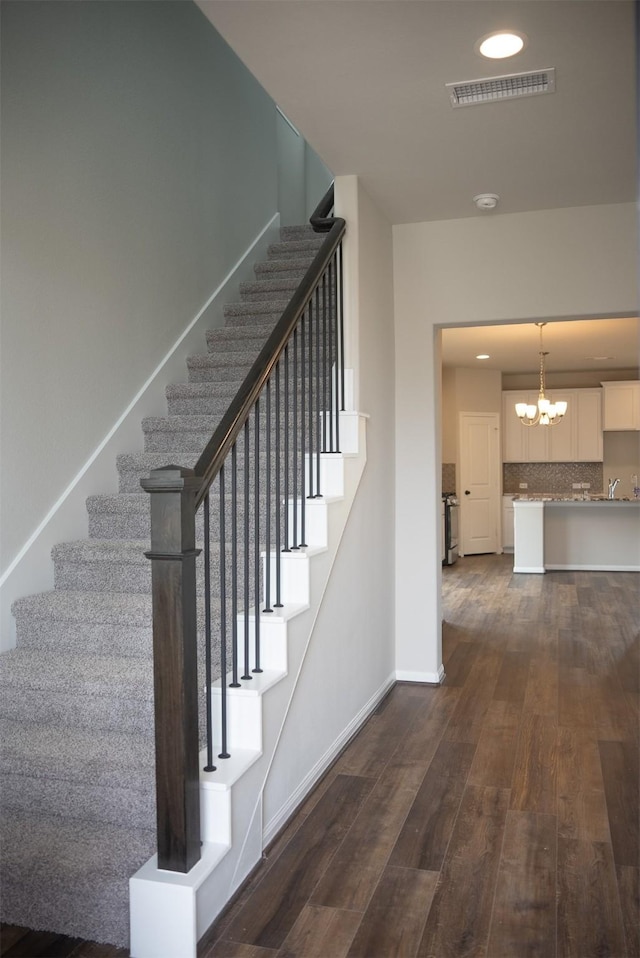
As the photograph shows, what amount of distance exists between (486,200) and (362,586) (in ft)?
7.41

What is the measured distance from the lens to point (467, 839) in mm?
2811

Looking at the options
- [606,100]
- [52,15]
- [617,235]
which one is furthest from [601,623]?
[52,15]

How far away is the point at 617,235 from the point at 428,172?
1.29m

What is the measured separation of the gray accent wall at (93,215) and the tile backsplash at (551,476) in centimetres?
789

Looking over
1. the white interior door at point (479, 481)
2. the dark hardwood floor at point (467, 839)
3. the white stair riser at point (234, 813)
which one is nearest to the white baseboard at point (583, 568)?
the white interior door at point (479, 481)

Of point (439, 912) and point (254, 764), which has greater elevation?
point (254, 764)

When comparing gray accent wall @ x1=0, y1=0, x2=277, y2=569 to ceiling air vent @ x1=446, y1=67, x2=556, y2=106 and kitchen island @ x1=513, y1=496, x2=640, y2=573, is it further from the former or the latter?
kitchen island @ x1=513, y1=496, x2=640, y2=573

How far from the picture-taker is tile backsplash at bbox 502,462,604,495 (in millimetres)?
11914

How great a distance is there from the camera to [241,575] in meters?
3.24

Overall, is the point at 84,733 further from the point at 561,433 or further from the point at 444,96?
the point at 561,433

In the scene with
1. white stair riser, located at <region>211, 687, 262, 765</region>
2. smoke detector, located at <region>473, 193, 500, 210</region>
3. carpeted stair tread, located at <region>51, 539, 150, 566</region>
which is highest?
smoke detector, located at <region>473, 193, 500, 210</region>

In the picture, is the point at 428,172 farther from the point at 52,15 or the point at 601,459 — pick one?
the point at 601,459

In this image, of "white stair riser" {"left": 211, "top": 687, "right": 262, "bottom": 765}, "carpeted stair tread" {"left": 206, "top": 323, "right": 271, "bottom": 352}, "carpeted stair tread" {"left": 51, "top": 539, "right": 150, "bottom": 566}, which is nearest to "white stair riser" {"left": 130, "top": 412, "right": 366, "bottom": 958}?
"white stair riser" {"left": 211, "top": 687, "right": 262, "bottom": 765}

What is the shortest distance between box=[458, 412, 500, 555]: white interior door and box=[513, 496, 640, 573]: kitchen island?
1.69 m
